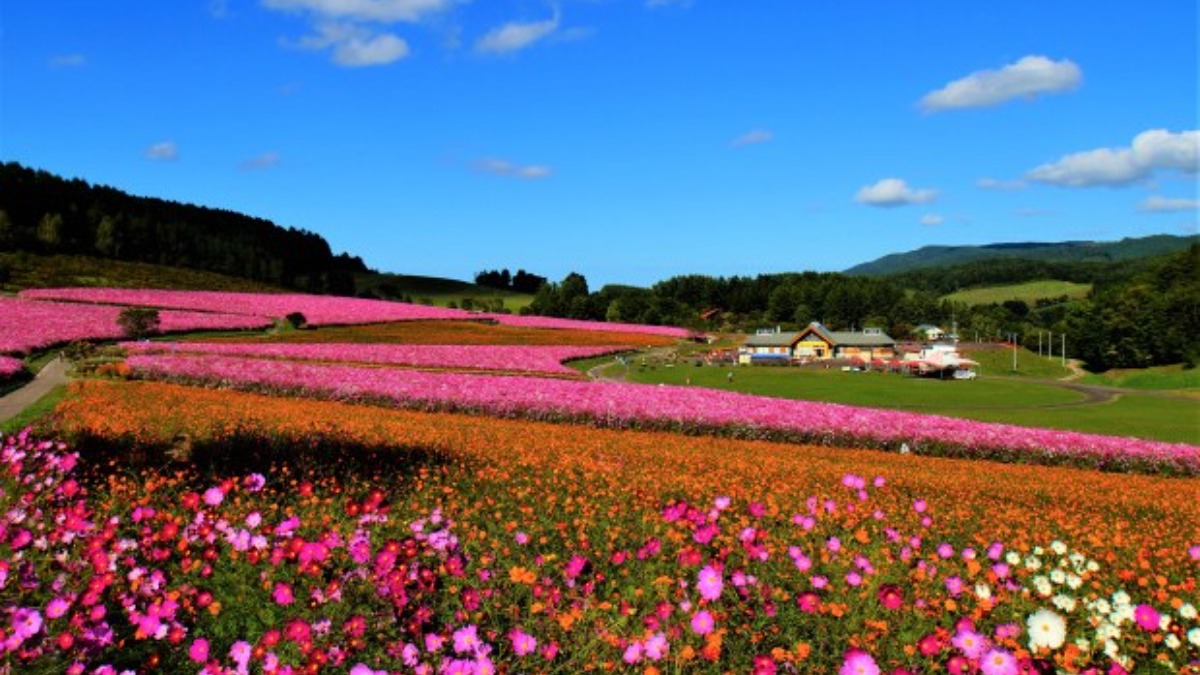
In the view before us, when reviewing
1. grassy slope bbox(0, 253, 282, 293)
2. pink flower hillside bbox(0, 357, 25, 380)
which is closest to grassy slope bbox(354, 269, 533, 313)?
grassy slope bbox(0, 253, 282, 293)

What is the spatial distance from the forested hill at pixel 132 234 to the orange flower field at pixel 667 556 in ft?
363

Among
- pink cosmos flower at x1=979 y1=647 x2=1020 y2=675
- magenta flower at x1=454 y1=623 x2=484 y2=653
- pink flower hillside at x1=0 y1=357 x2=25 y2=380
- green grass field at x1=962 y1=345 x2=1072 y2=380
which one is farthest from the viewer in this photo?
green grass field at x1=962 y1=345 x2=1072 y2=380

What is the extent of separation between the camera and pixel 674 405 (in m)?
30.5

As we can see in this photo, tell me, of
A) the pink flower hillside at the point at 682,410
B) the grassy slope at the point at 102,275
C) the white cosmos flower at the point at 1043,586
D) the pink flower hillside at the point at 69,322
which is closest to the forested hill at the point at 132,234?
the grassy slope at the point at 102,275

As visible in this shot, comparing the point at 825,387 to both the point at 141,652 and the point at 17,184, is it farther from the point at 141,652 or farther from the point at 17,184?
the point at 17,184

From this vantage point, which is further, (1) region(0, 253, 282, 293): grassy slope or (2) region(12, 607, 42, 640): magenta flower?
(1) region(0, 253, 282, 293): grassy slope

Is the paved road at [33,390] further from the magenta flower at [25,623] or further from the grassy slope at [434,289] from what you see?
the grassy slope at [434,289]

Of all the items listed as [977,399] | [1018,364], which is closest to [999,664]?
[977,399]

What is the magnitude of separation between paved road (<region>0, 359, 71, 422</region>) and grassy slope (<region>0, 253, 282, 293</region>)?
161 ft

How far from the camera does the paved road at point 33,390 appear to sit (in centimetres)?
2480

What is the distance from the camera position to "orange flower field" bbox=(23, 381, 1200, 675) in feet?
16.8

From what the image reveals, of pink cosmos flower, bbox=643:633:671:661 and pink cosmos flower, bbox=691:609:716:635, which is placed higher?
pink cosmos flower, bbox=691:609:716:635

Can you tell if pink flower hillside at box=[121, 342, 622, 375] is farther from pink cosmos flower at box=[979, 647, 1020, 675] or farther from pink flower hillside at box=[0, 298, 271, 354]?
pink cosmos flower at box=[979, 647, 1020, 675]

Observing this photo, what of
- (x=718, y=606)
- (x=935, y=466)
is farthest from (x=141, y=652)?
A: (x=935, y=466)
